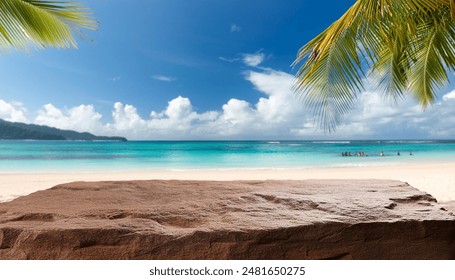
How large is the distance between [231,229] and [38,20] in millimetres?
2847

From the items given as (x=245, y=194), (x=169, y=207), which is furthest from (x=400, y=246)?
(x=169, y=207)

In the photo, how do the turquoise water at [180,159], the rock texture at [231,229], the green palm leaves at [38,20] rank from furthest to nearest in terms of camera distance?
1. the turquoise water at [180,159]
2. the green palm leaves at [38,20]
3. the rock texture at [231,229]

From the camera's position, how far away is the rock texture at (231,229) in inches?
69.5

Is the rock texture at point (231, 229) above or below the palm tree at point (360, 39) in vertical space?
below

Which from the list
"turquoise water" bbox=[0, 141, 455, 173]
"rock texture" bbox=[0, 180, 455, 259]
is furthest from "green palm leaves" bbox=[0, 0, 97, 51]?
"turquoise water" bbox=[0, 141, 455, 173]

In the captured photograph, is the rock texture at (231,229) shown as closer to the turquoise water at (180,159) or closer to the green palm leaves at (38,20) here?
the green palm leaves at (38,20)

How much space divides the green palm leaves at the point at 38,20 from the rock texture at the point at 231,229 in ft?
6.08

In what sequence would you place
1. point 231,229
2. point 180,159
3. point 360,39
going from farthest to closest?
1. point 180,159
2. point 360,39
3. point 231,229

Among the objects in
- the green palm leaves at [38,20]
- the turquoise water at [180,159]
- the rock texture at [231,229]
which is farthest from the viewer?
the turquoise water at [180,159]

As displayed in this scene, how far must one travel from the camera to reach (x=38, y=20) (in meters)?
3.45

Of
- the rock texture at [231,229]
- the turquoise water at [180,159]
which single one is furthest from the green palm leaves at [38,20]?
the turquoise water at [180,159]

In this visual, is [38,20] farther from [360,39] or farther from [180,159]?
[180,159]

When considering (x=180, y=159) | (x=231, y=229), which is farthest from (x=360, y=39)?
(x=180, y=159)

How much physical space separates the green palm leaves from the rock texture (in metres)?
1.85
